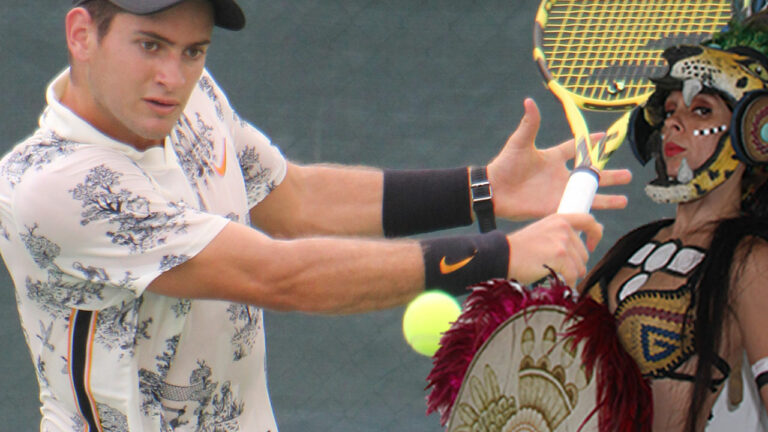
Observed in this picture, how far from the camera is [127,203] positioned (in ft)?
8.57

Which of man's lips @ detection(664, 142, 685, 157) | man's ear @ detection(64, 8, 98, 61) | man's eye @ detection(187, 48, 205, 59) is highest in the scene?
man's ear @ detection(64, 8, 98, 61)

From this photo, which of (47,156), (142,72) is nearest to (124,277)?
(47,156)

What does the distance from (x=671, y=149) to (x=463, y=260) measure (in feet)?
1.61

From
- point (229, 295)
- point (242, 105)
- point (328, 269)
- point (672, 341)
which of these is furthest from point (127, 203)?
point (242, 105)

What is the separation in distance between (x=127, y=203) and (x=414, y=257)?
2.02ft

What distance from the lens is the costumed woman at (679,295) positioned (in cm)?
228

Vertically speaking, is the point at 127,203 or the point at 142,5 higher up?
the point at 142,5

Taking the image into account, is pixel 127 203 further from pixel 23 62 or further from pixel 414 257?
pixel 23 62

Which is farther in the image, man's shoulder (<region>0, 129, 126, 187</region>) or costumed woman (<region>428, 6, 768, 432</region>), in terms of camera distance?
man's shoulder (<region>0, 129, 126, 187</region>)

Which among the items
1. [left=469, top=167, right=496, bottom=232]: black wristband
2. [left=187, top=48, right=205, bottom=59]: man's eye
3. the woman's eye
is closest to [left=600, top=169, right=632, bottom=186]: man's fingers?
[left=469, top=167, right=496, bottom=232]: black wristband

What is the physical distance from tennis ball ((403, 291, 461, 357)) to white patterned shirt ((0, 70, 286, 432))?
0.39 meters

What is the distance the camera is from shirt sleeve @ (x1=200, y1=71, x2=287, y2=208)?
10.6ft

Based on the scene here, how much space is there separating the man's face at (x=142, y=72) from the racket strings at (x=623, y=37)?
39.5 inches

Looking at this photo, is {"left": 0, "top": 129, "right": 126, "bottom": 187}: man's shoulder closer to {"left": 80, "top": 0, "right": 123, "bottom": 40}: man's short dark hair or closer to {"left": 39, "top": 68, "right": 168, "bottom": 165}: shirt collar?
{"left": 39, "top": 68, "right": 168, "bottom": 165}: shirt collar
